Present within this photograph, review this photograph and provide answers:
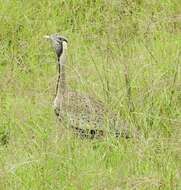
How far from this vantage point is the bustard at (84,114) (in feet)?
17.2

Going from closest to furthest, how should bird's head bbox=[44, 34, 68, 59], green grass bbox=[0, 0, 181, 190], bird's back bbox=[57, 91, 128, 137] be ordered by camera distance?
green grass bbox=[0, 0, 181, 190] → bird's back bbox=[57, 91, 128, 137] → bird's head bbox=[44, 34, 68, 59]

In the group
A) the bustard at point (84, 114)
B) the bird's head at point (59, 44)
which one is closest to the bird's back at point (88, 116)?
the bustard at point (84, 114)

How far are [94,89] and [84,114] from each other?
39 centimetres

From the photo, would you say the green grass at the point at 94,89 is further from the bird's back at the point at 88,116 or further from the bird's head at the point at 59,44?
the bird's head at the point at 59,44

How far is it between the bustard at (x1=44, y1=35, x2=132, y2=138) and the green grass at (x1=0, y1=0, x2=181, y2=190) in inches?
3.1

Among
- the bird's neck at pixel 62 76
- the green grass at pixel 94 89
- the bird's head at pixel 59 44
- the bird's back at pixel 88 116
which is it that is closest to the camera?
the green grass at pixel 94 89

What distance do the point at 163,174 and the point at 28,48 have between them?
2.78 meters

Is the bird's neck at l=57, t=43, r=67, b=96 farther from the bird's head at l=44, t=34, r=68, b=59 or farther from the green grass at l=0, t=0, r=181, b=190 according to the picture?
the green grass at l=0, t=0, r=181, b=190

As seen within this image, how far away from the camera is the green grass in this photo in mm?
4664

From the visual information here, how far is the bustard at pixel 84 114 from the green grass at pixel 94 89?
8 cm

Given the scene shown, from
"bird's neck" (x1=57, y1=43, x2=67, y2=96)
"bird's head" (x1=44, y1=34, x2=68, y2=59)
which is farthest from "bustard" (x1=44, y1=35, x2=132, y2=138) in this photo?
"bird's head" (x1=44, y1=34, x2=68, y2=59)

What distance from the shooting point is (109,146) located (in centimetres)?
507

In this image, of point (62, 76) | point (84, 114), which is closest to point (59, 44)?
point (62, 76)

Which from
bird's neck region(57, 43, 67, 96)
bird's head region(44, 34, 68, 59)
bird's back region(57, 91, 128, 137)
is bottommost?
bird's back region(57, 91, 128, 137)
